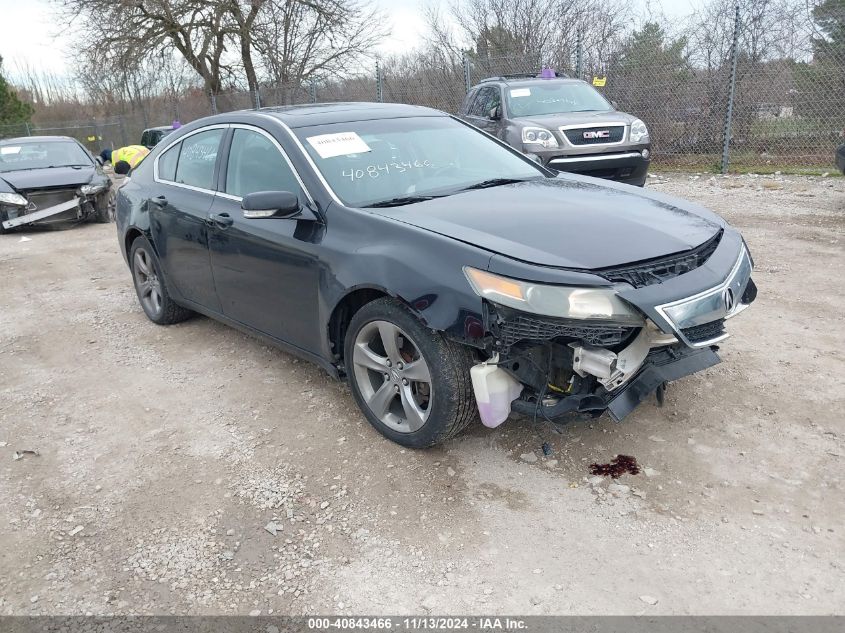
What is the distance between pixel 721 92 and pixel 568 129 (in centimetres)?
474

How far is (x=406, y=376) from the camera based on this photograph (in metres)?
3.22

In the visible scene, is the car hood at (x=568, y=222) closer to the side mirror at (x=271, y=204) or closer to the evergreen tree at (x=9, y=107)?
the side mirror at (x=271, y=204)

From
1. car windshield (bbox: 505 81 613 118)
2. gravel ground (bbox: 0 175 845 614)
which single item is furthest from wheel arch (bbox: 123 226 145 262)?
car windshield (bbox: 505 81 613 118)

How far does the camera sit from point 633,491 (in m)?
2.95

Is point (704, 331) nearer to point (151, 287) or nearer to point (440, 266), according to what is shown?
point (440, 266)

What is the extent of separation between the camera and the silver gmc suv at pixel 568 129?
8.95 meters

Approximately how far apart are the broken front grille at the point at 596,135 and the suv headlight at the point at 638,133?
0.18 m

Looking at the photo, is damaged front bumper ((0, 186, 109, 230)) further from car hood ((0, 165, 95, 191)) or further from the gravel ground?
the gravel ground

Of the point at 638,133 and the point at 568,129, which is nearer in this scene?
the point at 568,129

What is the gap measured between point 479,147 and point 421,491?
2.35 m

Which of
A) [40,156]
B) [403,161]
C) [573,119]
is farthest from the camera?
[40,156]

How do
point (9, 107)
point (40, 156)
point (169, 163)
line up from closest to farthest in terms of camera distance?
point (169, 163), point (40, 156), point (9, 107)

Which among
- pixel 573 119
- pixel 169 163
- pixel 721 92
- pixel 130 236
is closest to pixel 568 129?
pixel 573 119

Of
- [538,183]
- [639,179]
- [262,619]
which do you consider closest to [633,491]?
[262,619]
